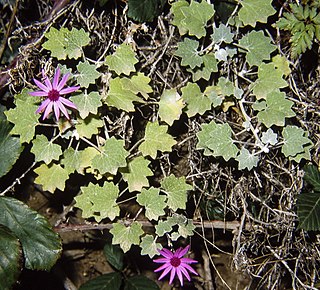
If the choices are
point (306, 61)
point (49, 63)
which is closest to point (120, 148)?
point (49, 63)

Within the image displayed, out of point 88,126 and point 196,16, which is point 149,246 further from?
point 196,16

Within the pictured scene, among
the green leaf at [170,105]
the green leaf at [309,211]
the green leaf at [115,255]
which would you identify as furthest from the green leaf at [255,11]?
the green leaf at [115,255]

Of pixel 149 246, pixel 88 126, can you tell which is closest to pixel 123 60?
pixel 88 126

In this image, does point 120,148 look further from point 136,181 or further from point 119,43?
point 119,43

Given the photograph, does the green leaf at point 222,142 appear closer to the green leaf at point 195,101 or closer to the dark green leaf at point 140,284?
the green leaf at point 195,101

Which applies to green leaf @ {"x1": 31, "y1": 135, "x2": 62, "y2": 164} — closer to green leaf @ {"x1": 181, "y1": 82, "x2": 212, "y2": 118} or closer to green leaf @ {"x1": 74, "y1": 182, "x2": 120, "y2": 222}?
green leaf @ {"x1": 74, "y1": 182, "x2": 120, "y2": 222}

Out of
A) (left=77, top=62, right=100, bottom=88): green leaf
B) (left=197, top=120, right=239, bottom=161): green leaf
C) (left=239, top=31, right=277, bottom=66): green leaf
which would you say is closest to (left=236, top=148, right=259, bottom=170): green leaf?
(left=197, top=120, right=239, bottom=161): green leaf
